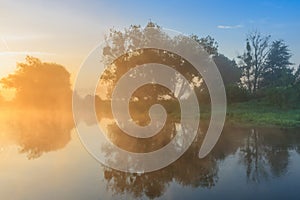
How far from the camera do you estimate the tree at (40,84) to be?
208 ft

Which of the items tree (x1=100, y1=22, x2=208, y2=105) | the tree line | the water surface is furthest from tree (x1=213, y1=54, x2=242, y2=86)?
the water surface

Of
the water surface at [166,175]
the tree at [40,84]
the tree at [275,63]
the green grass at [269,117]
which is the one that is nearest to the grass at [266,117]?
the green grass at [269,117]

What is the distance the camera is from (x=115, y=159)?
12766mm

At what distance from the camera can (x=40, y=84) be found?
211 feet

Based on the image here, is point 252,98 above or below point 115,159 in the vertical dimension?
above

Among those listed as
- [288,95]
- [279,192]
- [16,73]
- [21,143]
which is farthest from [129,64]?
Answer: [16,73]

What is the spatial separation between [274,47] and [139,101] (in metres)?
24.1

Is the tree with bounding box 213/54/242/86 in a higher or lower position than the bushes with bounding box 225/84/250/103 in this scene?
higher

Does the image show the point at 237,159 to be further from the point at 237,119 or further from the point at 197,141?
the point at 237,119

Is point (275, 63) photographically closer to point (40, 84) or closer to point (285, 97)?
point (285, 97)

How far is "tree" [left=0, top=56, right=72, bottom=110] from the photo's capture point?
63438mm

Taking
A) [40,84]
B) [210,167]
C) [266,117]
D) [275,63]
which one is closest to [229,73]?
[275,63]

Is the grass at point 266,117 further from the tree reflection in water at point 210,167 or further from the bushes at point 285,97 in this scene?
the tree reflection in water at point 210,167

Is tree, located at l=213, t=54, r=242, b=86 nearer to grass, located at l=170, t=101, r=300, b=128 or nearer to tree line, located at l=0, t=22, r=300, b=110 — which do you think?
tree line, located at l=0, t=22, r=300, b=110
